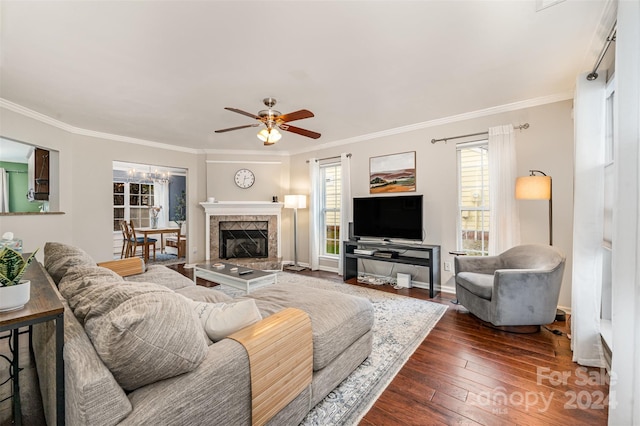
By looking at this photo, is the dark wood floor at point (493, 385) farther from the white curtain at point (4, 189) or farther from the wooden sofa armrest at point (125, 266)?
the white curtain at point (4, 189)

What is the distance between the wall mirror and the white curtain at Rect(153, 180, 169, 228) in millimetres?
2494

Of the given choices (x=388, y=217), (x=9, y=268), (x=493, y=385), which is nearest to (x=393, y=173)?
(x=388, y=217)

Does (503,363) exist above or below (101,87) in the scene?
below

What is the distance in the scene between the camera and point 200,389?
1.04 m

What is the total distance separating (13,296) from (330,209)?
463 centimetres

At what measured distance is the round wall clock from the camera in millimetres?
5840

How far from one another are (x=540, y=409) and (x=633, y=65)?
1.92 metres

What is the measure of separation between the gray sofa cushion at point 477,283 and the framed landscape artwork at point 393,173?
5.30 feet

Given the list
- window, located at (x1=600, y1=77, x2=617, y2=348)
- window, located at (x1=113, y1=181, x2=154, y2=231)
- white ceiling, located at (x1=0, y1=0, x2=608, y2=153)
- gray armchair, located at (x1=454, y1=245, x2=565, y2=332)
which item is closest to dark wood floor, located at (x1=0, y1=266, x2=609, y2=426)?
gray armchair, located at (x1=454, y1=245, x2=565, y2=332)

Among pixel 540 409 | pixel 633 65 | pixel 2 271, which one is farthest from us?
pixel 540 409

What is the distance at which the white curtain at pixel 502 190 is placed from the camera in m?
3.28

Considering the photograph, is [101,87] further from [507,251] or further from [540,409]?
[507,251]

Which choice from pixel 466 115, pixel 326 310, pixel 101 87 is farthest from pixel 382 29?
pixel 101 87

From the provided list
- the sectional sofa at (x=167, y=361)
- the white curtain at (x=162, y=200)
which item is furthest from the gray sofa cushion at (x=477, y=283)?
the white curtain at (x=162, y=200)
